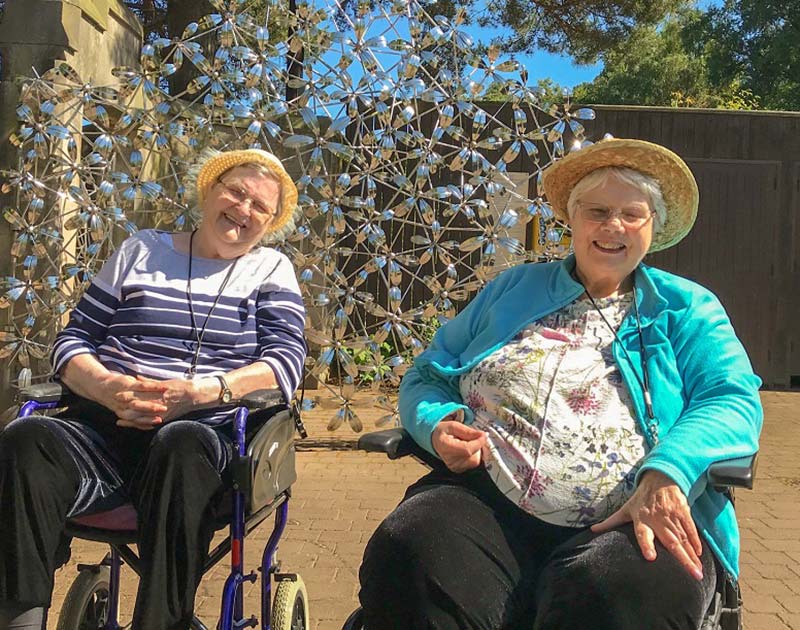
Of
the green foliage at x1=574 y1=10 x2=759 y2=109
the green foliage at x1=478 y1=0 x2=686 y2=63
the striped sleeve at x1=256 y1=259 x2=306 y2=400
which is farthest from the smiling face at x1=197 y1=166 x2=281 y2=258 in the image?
the green foliage at x1=574 y1=10 x2=759 y2=109

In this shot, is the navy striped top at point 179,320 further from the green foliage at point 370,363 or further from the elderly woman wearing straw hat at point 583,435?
the green foliage at point 370,363

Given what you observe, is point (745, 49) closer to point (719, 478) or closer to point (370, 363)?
point (370, 363)

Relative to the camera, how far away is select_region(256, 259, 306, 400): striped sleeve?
2.49 metres

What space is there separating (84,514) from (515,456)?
3.62 feet

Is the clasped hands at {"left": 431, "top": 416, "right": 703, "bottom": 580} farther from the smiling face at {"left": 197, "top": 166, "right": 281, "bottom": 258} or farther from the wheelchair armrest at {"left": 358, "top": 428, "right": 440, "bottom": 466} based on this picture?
the smiling face at {"left": 197, "top": 166, "right": 281, "bottom": 258}

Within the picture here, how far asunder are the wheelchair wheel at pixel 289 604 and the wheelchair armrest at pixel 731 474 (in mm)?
1222

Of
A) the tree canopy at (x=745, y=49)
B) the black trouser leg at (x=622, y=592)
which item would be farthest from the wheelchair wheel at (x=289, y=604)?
the tree canopy at (x=745, y=49)

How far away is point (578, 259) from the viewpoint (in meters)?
2.28

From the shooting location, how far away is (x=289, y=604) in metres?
2.40

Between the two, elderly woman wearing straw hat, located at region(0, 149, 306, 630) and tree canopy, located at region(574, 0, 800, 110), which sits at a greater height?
tree canopy, located at region(574, 0, 800, 110)

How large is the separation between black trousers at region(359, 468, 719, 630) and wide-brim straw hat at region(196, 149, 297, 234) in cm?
122

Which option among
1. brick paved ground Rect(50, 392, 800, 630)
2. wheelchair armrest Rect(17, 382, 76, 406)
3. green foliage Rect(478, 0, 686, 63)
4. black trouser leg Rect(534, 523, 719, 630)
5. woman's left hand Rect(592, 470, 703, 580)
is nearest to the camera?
black trouser leg Rect(534, 523, 719, 630)

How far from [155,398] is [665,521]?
136 centimetres

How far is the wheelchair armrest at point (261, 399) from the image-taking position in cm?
227
